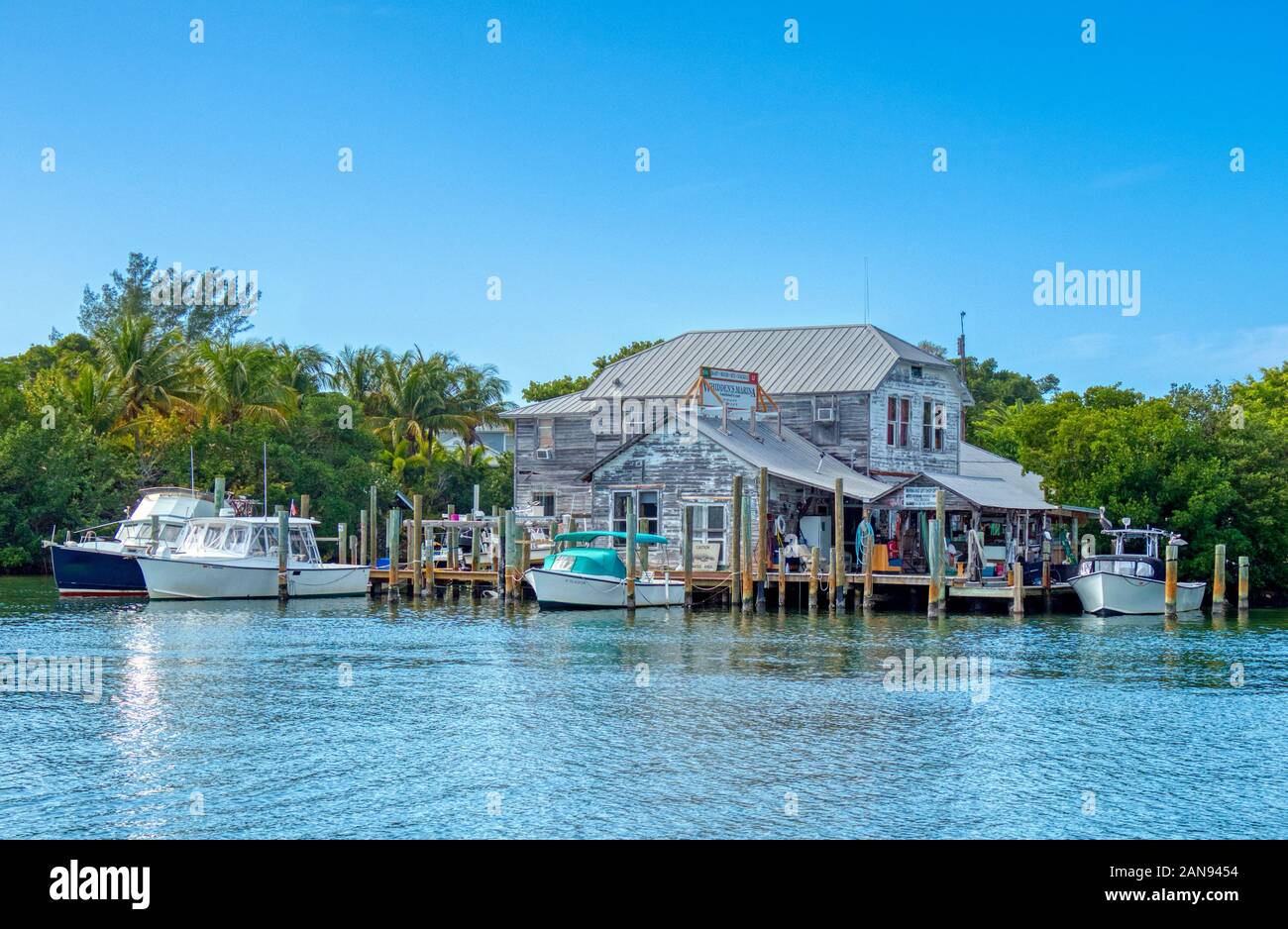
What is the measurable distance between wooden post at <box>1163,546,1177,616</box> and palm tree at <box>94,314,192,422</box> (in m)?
43.0

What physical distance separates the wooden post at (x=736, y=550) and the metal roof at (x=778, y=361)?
11.1 metres

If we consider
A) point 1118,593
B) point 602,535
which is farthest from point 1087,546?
point 602,535

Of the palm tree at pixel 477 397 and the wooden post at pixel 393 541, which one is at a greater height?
the palm tree at pixel 477 397

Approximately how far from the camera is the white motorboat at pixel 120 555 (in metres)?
45.2

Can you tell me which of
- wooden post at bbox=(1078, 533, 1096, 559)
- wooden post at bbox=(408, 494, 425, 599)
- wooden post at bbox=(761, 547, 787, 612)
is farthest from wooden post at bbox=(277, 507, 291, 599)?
wooden post at bbox=(1078, 533, 1096, 559)

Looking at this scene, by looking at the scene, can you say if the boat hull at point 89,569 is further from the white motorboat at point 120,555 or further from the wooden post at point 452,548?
the wooden post at point 452,548

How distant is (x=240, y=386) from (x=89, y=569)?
65.0ft

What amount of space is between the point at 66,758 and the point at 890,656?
663 inches

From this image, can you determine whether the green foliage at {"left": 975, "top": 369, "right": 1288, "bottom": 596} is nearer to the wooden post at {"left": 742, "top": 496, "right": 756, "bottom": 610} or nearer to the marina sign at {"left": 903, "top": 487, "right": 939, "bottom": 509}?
the marina sign at {"left": 903, "top": 487, "right": 939, "bottom": 509}

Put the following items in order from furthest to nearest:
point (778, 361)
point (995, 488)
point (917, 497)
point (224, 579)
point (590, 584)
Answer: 1. point (778, 361)
2. point (995, 488)
3. point (224, 579)
4. point (917, 497)
5. point (590, 584)

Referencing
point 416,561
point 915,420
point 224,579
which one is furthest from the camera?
point 915,420

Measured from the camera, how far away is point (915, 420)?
53094 mm

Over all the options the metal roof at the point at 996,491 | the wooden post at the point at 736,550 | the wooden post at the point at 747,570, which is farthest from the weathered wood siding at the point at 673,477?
the metal roof at the point at 996,491

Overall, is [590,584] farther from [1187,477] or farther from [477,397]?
[477,397]
